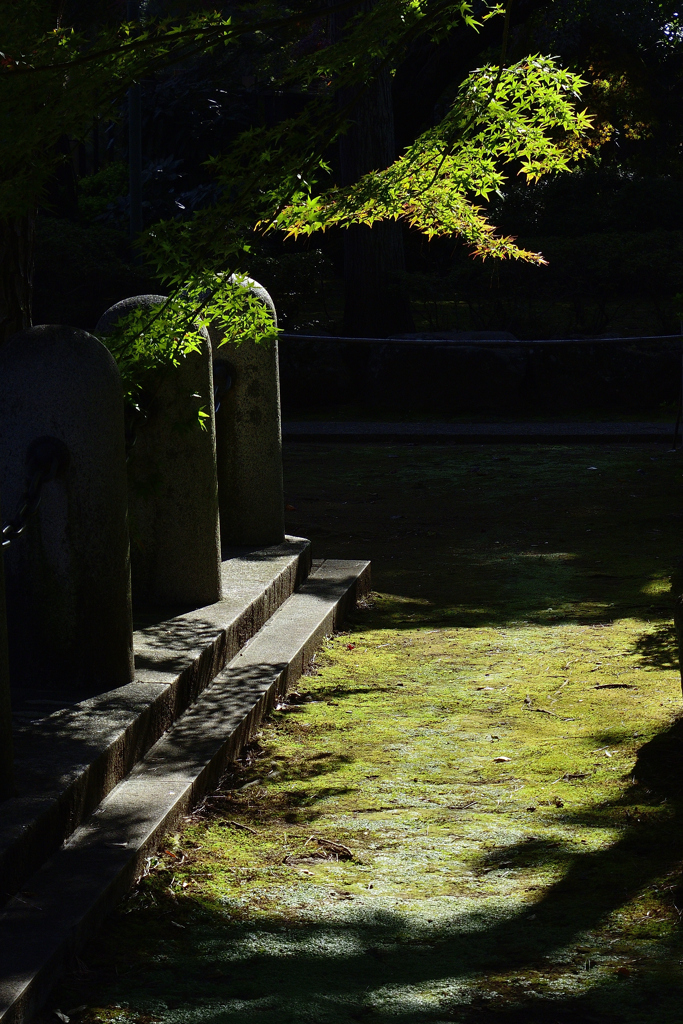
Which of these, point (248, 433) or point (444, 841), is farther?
point (248, 433)

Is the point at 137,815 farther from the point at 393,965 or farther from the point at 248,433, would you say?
the point at 248,433

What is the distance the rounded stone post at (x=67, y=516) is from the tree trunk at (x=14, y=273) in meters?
1.73

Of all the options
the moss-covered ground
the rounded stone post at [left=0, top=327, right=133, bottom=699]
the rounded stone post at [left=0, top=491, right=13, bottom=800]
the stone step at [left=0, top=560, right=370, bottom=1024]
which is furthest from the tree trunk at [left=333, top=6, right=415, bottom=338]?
the rounded stone post at [left=0, top=491, right=13, bottom=800]

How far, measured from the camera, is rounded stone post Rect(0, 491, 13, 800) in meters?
3.13

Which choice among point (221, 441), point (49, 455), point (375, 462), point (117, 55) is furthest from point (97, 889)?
point (375, 462)

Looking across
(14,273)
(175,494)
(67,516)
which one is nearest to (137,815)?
(67,516)

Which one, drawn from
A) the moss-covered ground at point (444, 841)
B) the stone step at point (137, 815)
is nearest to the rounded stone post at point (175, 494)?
the stone step at point (137, 815)

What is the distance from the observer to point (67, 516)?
3.96 metres

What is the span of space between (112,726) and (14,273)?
2.74 metres

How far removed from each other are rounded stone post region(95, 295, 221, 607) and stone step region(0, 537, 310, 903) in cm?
18

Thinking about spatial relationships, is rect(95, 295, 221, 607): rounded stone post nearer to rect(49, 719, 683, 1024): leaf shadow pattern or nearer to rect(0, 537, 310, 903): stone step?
rect(0, 537, 310, 903): stone step

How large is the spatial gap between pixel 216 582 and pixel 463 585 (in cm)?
225

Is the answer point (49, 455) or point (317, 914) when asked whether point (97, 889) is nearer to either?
point (317, 914)

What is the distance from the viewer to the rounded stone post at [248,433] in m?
6.10
